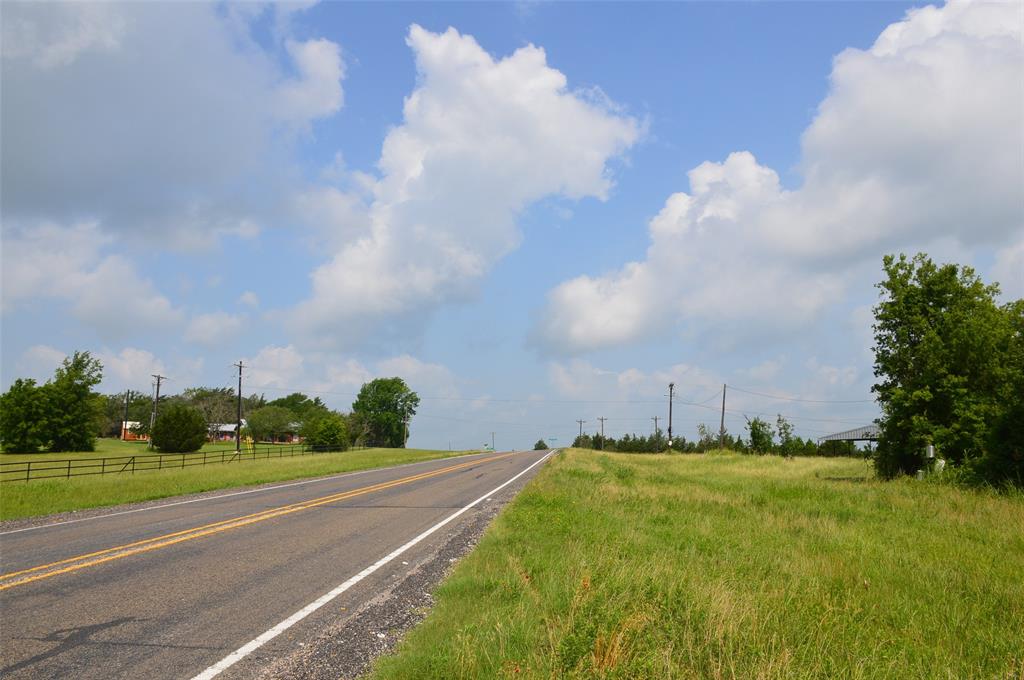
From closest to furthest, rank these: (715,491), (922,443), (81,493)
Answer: (81,493), (715,491), (922,443)

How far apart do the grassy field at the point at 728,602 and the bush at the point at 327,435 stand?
226 feet

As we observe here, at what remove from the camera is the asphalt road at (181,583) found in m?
5.31

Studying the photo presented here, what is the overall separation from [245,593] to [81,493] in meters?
16.4

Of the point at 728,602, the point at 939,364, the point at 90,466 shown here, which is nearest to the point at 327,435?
the point at 90,466

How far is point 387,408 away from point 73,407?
71316mm

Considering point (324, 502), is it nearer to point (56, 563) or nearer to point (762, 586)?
point (56, 563)

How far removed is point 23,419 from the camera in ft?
222

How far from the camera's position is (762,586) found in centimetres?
677

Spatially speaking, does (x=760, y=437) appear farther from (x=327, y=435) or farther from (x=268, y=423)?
(x=268, y=423)

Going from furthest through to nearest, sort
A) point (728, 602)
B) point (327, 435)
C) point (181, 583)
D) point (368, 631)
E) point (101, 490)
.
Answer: point (327, 435), point (101, 490), point (181, 583), point (368, 631), point (728, 602)

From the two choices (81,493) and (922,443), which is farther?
(922,443)

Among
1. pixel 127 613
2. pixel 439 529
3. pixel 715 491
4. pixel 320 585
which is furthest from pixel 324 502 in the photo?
pixel 715 491

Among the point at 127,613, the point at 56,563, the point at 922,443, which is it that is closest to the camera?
the point at 127,613

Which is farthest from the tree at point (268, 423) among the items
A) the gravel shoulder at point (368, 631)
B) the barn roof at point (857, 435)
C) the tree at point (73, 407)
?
the gravel shoulder at point (368, 631)
